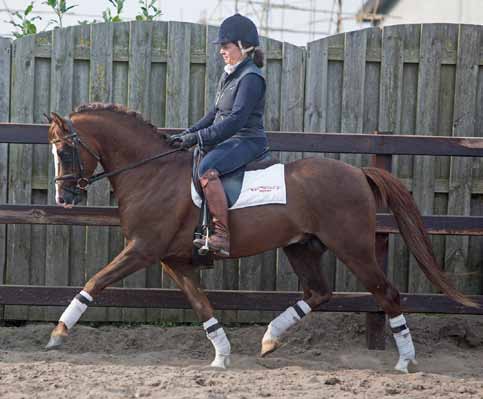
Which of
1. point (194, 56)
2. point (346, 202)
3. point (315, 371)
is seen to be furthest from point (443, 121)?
point (315, 371)

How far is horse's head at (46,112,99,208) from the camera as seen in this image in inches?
214

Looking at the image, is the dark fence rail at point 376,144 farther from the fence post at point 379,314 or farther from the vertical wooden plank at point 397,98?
the vertical wooden plank at point 397,98

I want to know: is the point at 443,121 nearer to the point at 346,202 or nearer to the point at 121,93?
the point at 346,202

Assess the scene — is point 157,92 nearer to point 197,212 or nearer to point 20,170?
point 20,170

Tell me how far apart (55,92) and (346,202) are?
9.54 feet

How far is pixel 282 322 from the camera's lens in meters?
5.82

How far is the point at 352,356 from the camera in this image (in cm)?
614

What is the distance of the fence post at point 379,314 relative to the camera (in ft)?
20.8

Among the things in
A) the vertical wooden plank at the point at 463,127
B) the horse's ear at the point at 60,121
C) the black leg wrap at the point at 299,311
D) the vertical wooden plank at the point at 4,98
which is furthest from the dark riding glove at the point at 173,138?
the vertical wooden plank at the point at 463,127

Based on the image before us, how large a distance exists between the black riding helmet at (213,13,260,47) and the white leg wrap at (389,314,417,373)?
240 cm

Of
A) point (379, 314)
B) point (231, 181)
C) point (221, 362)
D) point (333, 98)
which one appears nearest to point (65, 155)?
point (231, 181)

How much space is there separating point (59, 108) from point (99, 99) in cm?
37

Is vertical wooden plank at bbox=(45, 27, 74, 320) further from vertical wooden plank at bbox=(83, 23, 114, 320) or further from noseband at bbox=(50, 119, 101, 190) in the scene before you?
noseband at bbox=(50, 119, 101, 190)

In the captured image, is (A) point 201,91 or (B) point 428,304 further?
(A) point 201,91
